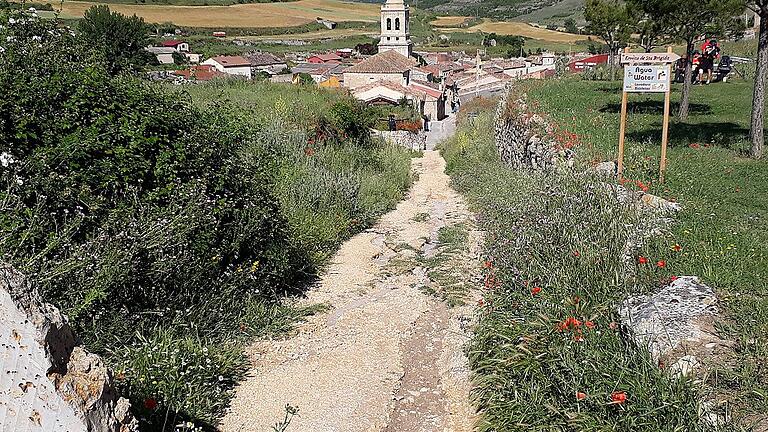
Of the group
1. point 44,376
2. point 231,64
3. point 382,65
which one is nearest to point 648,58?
point 44,376

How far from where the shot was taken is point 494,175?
49.8ft

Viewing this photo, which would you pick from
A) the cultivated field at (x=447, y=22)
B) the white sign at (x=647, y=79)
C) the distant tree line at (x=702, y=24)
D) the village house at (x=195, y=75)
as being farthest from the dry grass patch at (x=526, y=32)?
the white sign at (x=647, y=79)

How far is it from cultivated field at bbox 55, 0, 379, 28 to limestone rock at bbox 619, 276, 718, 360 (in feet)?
299

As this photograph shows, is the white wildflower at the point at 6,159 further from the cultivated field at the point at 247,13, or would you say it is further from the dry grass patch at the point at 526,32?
the dry grass patch at the point at 526,32

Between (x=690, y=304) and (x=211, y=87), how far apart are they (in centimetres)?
1871

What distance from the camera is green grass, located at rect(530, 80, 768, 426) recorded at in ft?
15.2

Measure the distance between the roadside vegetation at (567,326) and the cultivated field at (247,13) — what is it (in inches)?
3515

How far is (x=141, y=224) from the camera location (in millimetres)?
6672

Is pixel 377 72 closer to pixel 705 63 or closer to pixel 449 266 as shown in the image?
pixel 705 63

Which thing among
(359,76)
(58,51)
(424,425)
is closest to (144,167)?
(58,51)

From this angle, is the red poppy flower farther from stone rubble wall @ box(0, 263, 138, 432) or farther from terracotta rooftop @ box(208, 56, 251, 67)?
terracotta rooftop @ box(208, 56, 251, 67)

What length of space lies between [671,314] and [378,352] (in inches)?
131

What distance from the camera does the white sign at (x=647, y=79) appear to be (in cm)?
910

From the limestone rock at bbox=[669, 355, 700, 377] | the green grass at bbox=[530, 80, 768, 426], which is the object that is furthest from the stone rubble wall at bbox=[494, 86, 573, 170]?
the limestone rock at bbox=[669, 355, 700, 377]
